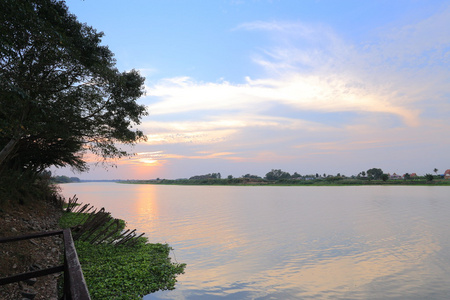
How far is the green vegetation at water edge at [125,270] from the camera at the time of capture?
1220cm

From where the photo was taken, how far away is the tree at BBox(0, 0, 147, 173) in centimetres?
1124

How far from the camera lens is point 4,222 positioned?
1684cm

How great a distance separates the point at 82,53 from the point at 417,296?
24.2 m

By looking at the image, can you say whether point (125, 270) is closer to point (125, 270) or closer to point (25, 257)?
point (125, 270)

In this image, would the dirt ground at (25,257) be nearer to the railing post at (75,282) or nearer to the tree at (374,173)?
the railing post at (75,282)

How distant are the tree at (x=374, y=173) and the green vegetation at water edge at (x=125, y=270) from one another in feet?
656

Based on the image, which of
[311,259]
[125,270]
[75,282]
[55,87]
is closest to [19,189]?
[55,87]

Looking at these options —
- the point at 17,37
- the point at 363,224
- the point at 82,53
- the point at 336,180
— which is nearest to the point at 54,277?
the point at 17,37

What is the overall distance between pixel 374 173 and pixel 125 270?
208642 millimetres

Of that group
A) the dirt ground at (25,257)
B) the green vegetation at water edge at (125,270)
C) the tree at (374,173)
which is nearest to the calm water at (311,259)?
→ the green vegetation at water edge at (125,270)

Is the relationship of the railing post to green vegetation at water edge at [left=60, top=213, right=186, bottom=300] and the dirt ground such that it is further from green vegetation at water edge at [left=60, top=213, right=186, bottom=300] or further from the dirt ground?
green vegetation at water edge at [left=60, top=213, right=186, bottom=300]

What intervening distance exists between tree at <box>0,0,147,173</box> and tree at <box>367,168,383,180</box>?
197 metres

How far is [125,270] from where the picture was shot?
14.2 metres

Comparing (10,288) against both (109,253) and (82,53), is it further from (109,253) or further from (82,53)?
(82,53)
